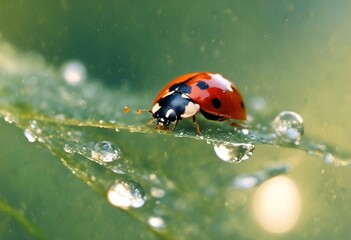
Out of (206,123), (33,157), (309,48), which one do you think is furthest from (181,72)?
(33,157)

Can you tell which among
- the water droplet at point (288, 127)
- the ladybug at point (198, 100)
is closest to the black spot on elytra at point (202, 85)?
the ladybug at point (198, 100)

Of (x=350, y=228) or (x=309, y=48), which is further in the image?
(x=309, y=48)

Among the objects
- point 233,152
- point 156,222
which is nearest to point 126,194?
point 156,222

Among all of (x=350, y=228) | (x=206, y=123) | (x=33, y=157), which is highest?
(x=206, y=123)

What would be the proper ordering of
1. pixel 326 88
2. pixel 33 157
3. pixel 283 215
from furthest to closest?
pixel 326 88 < pixel 283 215 < pixel 33 157

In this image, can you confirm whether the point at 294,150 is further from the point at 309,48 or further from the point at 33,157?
the point at 33,157

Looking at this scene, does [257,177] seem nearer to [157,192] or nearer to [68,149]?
[157,192]
